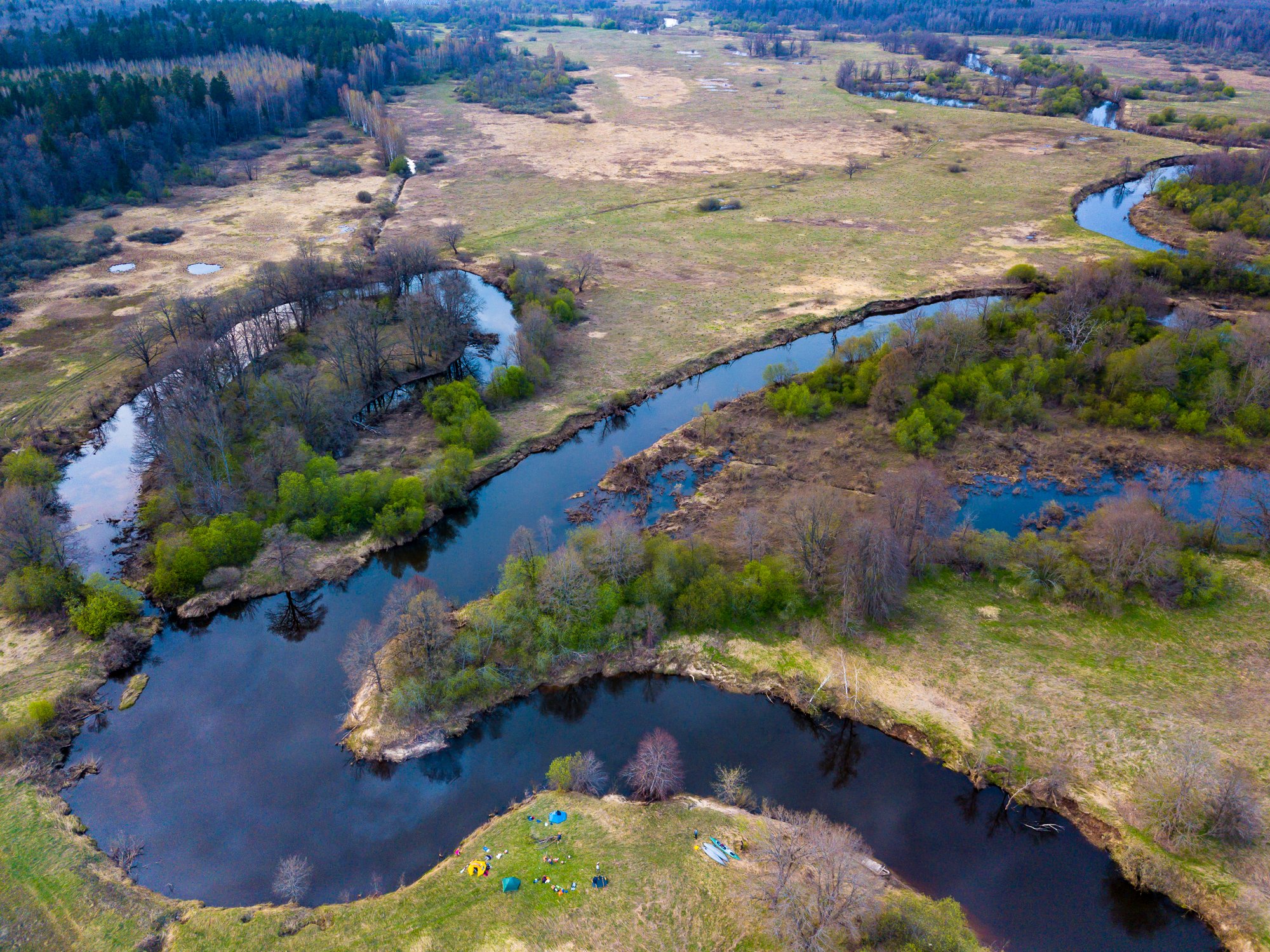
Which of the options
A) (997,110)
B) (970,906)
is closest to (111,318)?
(970,906)

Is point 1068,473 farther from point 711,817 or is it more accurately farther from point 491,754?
point 491,754

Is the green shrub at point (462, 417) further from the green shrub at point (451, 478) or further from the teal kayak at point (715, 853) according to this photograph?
the teal kayak at point (715, 853)

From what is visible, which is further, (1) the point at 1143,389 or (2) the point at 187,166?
(2) the point at 187,166

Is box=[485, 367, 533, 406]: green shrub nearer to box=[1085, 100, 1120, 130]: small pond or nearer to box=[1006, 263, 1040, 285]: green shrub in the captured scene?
box=[1006, 263, 1040, 285]: green shrub

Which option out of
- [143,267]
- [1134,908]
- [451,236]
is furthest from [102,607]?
[451,236]

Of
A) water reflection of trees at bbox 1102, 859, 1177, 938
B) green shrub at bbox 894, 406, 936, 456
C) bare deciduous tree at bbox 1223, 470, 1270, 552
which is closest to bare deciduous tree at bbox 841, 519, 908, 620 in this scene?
water reflection of trees at bbox 1102, 859, 1177, 938

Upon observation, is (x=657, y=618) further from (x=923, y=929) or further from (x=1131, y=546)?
(x=1131, y=546)
